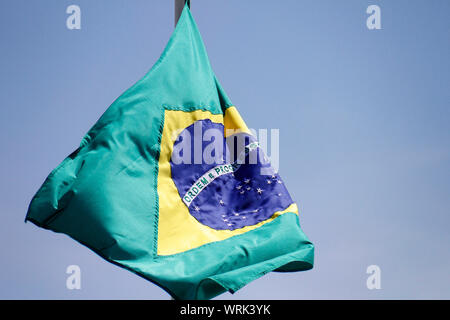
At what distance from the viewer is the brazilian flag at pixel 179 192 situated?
7.40 m

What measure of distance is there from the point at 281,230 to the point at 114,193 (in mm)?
2060

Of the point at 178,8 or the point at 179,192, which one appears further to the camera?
the point at 178,8

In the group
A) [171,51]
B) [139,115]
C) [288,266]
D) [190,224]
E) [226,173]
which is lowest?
[288,266]

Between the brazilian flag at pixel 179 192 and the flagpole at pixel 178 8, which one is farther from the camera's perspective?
the flagpole at pixel 178 8

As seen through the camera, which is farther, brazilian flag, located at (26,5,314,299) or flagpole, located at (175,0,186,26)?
flagpole, located at (175,0,186,26)

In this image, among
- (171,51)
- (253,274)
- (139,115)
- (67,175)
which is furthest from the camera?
(171,51)

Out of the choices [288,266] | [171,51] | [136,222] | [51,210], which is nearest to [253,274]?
[288,266]

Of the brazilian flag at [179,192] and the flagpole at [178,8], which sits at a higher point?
the flagpole at [178,8]

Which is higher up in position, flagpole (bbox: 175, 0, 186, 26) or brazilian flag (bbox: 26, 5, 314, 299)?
flagpole (bbox: 175, 0, 186, 26)

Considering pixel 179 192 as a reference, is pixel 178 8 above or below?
above

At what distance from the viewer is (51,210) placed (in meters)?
7.54

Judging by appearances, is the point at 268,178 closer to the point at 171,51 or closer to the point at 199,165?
the point at 199,165

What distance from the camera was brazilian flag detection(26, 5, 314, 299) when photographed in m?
7.40

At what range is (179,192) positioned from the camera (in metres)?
8.16
